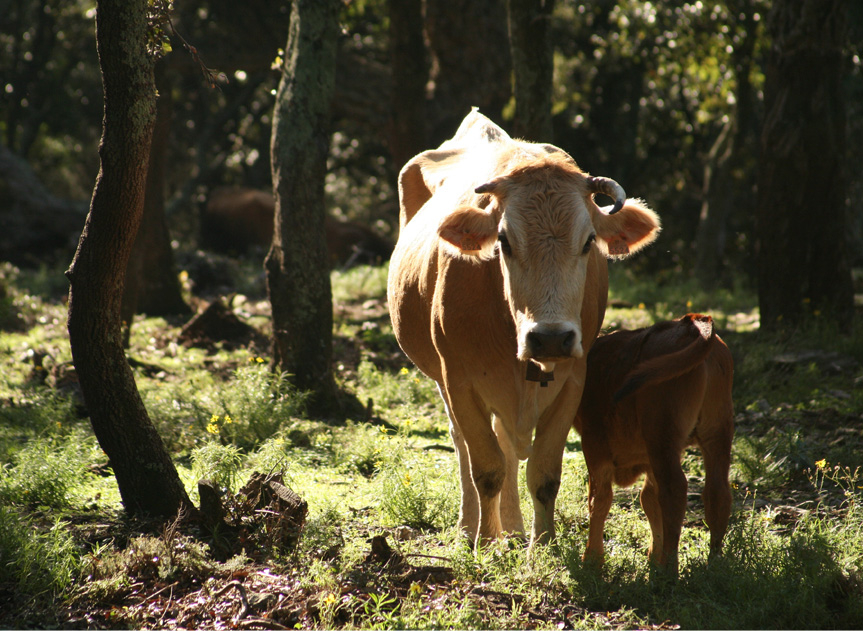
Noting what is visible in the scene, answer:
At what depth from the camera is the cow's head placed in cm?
389

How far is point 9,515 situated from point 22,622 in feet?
2.54

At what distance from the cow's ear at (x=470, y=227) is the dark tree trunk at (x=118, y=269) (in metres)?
1.79

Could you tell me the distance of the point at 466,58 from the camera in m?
16.2

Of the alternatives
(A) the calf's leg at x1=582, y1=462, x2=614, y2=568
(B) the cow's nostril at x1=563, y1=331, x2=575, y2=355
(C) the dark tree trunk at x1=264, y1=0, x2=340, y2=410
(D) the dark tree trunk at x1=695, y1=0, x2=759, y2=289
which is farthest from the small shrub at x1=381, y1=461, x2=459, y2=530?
(D) the dark tree trunk at x1=695, y1=0, x2=759, y2=289

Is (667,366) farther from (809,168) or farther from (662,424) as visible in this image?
(809,168)

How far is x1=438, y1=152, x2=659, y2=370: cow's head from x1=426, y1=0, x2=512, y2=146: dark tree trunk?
11884 mm

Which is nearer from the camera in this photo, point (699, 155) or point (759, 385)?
point (759, 385)

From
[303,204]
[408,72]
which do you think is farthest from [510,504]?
[408,72]

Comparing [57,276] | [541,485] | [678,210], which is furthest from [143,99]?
[678,210]

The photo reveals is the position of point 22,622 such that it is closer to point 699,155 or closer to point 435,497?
A: point 435,497

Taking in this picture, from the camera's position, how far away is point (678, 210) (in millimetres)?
22641

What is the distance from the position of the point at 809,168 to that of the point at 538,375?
6.34 m

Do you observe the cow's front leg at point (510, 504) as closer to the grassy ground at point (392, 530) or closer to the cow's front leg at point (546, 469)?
the grassy ground at point (392, 530)

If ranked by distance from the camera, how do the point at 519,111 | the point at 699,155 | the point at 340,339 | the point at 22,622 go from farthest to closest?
the point at 699,155 → the point at 340,339 → the point at 519,111 → the point at 22,622
